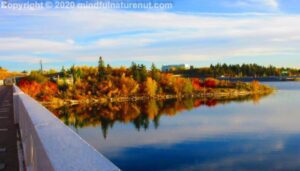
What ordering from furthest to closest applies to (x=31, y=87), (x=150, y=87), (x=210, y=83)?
1. (x=210, y=83)
2. (x=150, y=87)
3. (x=31, y=87)

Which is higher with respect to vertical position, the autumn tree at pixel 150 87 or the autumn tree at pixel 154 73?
the autumn tree at pixel 154 73

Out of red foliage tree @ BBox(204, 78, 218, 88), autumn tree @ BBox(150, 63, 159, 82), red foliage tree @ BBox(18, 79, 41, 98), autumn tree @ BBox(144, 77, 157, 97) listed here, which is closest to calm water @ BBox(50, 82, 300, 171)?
red foliage tree @ BBox(18, 79, 41, 98)

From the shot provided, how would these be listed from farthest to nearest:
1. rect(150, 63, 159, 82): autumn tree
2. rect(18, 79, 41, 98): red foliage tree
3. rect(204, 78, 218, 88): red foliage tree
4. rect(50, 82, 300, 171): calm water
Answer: rect(204, 78, 218, 88): red foliage tree
rect(150, 63, 159, 82): autumn tree
rect(18, 79, 41, 98): red foliage tree
rect(50, 82, 300, 171): calm water

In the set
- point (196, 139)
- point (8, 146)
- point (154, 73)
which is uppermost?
point (154, 73)

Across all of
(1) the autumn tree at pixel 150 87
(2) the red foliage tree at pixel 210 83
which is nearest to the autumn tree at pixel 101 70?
(1) the autumn tree at pixel 150 87

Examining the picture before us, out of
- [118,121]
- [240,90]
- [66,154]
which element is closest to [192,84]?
[240,90]

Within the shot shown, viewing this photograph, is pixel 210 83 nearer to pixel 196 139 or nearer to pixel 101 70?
pixel 101 70

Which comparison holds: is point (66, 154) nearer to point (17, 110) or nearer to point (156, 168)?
point (17, 110)

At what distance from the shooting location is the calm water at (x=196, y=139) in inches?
1821

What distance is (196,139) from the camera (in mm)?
A: 60594

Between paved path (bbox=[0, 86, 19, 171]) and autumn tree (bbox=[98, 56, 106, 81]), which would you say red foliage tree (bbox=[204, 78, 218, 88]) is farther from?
paved path (bbox=[0, 86, 19, 171])

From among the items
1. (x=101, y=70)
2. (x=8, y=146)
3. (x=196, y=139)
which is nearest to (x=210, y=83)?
(x=101, y=70)

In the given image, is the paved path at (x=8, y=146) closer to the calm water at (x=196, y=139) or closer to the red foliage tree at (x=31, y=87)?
the calm water at (x=196, y=139)

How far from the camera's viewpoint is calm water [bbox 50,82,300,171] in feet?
152
